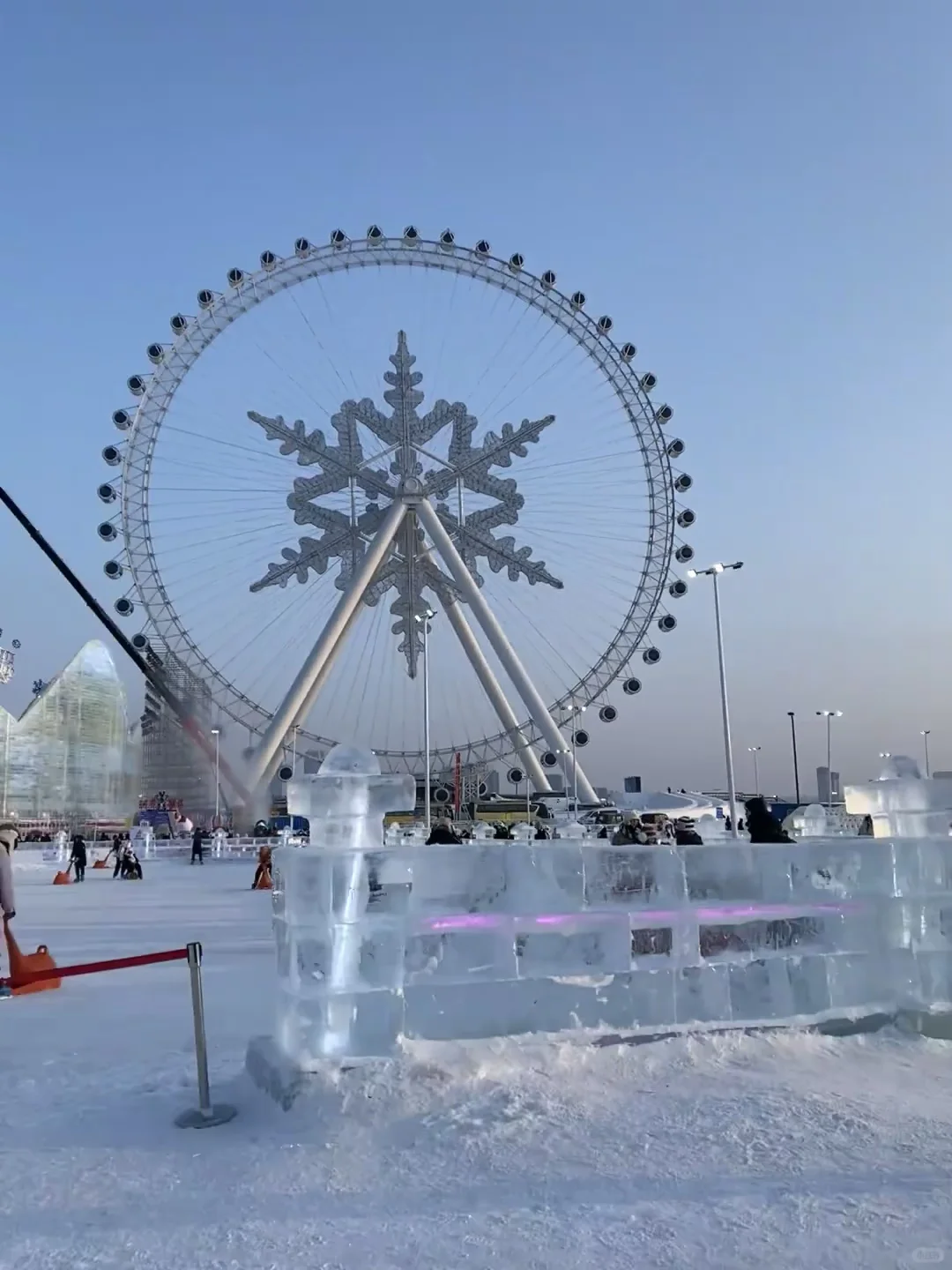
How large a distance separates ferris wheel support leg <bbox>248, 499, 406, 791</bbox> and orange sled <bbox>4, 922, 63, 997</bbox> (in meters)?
21.4

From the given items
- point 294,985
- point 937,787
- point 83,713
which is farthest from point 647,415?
point 83,713

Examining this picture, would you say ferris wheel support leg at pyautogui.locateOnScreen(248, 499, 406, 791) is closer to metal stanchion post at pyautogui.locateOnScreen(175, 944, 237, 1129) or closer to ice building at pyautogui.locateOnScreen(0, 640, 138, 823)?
metal stanchion post at pyautogui.locateOnScreen(175, 944, 237, 1129)

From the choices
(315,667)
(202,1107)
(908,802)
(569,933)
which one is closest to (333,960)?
(202,1107)

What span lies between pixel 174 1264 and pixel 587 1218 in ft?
3.90

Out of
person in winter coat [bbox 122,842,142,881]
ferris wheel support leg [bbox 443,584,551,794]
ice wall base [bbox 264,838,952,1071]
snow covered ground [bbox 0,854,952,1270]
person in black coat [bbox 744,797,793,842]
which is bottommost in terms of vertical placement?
person in winter coat [bbox 122,842,142,881]

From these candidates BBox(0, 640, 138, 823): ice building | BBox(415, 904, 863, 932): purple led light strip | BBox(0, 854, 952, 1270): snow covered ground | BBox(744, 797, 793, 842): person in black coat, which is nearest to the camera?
BBox(0, 854, 952, 1270): snow covered ground

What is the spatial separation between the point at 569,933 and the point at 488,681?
2573 centimetres

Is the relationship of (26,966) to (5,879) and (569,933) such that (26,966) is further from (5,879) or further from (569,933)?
(569,933)

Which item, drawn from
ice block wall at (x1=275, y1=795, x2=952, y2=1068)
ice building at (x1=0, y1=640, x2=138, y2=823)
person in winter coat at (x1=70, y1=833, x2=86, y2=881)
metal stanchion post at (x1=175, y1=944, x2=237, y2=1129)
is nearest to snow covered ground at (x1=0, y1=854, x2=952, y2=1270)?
metal stanchion post at (x1=175, y1=944, x2=237, y2=1129)

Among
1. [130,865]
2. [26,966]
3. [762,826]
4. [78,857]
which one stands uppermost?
[762,826]

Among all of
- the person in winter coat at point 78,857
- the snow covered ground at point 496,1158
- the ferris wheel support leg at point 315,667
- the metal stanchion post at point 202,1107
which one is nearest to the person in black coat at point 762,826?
the snow covered ground at point 496,1158

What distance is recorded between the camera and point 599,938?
5.11 meters

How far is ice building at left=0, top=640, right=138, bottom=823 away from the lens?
55.3m

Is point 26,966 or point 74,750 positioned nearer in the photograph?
point 26,966
